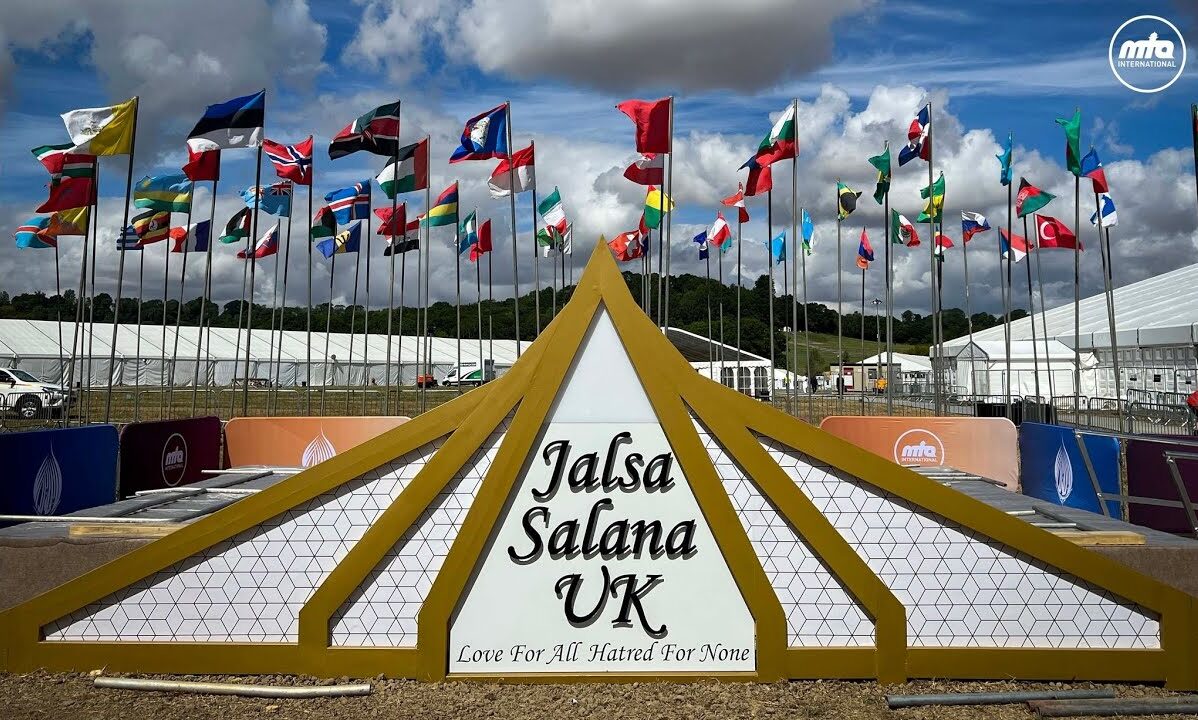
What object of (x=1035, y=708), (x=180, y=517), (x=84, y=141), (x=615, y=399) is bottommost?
(x=1035, y=708)

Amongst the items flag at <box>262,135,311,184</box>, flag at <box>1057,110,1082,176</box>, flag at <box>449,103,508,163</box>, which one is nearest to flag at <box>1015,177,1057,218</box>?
flag at <box>1057,110,1082,176</box>

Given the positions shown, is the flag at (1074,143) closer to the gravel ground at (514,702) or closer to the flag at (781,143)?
the flag at (781,143)

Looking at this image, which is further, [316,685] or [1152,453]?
[1152,453]

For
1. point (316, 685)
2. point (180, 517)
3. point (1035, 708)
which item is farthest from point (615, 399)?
point (180, 517)

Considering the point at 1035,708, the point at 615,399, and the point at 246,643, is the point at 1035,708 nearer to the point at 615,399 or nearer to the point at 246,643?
the point at 615,399

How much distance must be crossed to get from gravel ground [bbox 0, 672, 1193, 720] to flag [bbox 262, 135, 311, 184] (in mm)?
19842

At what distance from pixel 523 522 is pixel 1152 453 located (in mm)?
7870

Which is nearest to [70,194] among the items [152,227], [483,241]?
[152,227]

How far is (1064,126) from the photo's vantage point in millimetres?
24266

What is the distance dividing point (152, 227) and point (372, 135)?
845cm

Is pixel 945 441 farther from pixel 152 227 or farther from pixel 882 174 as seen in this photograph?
pixel 152 227

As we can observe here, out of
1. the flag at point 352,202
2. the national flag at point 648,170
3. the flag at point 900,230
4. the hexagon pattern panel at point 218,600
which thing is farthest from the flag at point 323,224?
the hexagon pattern panel at point 218,600

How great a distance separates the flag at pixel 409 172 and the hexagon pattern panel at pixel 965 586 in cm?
1994

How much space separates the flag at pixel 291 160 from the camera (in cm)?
2445
